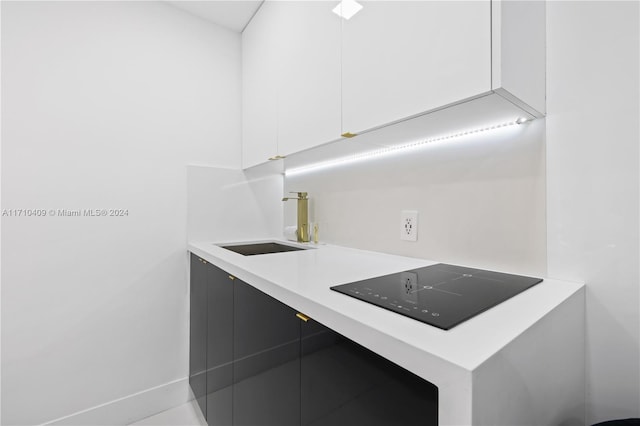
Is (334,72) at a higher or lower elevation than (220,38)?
lower

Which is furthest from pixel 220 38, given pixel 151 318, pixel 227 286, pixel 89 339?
pixel 89 339

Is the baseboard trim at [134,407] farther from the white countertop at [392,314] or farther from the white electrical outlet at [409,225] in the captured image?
the white electrical outlet at [409,225]

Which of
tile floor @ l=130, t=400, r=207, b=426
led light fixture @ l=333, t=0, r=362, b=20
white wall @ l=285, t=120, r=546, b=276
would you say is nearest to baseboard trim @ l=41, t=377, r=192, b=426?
tile floor @ l=130, t=400, r=207, b=426

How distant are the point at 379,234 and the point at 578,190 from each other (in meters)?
0.75

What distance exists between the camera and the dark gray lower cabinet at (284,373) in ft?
1.78

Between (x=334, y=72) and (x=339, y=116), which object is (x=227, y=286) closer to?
(x=339, y=116)

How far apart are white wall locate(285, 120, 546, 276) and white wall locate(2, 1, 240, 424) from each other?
1.15 metres

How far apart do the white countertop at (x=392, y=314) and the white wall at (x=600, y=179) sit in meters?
0.10

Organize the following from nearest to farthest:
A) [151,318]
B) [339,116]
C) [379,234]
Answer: [339,116], [379,234], [151,318]

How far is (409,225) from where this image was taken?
1261 millimetres

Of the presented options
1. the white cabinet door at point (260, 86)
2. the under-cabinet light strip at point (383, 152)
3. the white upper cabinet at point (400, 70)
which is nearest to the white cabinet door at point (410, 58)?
the white upper cabinet at point (400, 70)

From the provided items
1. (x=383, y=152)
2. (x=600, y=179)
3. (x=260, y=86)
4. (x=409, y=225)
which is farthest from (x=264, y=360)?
(x=260, y=86)

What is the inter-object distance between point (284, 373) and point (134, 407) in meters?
1.41

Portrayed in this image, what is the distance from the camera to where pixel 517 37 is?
0.75m
